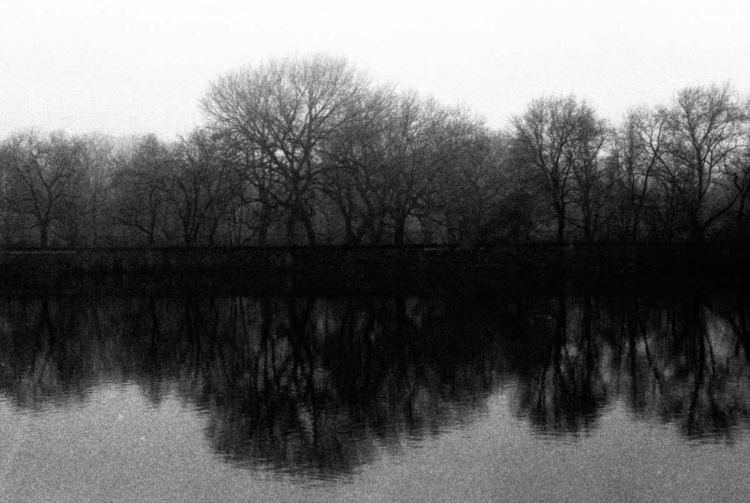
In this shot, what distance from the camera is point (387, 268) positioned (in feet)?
166

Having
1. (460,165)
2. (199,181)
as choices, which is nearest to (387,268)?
(460,165)

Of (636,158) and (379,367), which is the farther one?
(636,158)

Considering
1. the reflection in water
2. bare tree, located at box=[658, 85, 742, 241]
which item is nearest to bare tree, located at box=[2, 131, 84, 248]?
the reflection in water

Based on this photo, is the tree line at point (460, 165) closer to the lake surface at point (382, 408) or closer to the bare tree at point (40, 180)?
the bare tree at point (40, 180)

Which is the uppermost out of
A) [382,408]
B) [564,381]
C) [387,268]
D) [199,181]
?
[199,181]

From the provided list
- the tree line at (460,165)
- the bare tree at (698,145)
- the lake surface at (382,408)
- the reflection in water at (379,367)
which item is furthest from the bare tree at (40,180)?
the bare tree at (698,145)

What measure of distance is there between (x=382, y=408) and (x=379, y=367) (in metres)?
4.66

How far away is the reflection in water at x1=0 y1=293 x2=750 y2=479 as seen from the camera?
15.7 m

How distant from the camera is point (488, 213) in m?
52.5

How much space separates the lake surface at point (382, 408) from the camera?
12.5 metres

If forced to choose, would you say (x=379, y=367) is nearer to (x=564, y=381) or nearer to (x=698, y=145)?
(x=564, y=381)

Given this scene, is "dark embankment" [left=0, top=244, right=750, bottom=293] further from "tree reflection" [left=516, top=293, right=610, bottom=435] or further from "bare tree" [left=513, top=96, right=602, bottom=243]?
"tree reflection" [left=516, top=293, right=610, bottom=435]

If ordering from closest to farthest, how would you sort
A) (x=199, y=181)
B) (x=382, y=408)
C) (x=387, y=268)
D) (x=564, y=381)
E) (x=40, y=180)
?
(x=382, y=408) < (x=564, y=381) < (x=387, y=268) < (x=199, y=181) < (x=40, y=180)

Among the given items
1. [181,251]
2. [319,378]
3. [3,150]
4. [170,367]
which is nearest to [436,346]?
[319,378]
